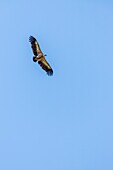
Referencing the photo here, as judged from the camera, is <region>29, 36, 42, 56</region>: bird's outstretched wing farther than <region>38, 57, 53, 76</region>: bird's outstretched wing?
No

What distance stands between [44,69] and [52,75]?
23cm

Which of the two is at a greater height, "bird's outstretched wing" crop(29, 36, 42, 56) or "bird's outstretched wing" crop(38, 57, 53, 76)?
"bird's outstretched wing" crop(29, 36, 42, 56)

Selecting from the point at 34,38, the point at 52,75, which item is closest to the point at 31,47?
the point at 34,38

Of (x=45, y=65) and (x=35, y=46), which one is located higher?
(x=35, y=46)

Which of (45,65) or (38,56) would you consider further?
(45,65)

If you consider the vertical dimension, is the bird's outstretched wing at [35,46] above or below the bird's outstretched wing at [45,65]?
above

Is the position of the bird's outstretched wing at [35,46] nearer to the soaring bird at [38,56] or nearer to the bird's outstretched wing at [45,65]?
the soaring bird at [38,56]

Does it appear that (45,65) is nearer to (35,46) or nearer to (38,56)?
(38,56)

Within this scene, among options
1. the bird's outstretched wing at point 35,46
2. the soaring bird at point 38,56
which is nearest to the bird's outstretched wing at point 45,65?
the soaring bird at point 38,56

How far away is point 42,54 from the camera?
24.0 feet

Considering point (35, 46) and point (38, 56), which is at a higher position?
point (35, 46)

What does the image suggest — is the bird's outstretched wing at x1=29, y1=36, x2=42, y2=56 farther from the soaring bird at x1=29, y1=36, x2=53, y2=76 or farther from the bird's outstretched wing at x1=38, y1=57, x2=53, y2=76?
the bird's outstretched wing at x1=38, y1=57, x2=53, y2=76

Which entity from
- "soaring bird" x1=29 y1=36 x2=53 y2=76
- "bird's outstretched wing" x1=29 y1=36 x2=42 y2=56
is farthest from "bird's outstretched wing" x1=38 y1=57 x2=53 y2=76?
"bird's outstretched wing" x1=29 y1=36 x2=42 y2=56

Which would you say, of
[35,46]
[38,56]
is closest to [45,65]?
[38,56]
